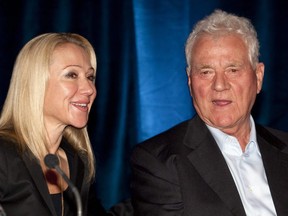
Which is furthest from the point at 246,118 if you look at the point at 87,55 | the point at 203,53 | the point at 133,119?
the point at 133,119

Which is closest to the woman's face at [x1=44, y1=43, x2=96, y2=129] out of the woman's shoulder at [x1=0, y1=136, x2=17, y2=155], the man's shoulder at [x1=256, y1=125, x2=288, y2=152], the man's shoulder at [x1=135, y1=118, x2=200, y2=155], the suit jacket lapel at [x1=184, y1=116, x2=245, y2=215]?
the woman's shoulder at [x1=0, y1=136, x2=17, y2=155]

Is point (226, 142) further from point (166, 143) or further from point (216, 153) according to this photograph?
point (166, 143)

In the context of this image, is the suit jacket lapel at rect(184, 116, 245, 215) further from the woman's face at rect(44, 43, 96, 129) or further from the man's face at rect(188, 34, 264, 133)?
the woman's face at rect(44, 43, 96, 129)

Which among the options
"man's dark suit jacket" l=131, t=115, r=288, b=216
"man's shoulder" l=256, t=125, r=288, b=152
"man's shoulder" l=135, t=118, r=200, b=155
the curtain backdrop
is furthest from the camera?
the curtain backdrop

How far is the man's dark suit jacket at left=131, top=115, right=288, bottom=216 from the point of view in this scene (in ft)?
7.47

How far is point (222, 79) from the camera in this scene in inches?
94.3

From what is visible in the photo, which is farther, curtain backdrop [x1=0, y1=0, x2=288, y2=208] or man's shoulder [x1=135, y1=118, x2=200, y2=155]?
curtain backdrop [x1=0, y1=0, x2=288, y2=208]

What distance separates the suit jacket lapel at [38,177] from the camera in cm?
232

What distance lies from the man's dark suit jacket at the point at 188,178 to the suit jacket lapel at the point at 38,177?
1.28 feet

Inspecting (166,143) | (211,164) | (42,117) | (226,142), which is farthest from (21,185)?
(226,142)

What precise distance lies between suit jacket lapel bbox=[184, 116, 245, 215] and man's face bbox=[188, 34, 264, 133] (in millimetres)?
85

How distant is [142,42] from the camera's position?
3.65m

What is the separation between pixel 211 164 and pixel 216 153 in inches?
2.6

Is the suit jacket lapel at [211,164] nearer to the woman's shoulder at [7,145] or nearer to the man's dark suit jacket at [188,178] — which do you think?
the man's dark suit jacket at [188,178]
